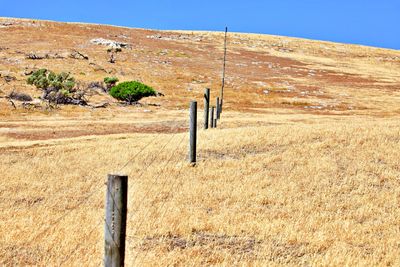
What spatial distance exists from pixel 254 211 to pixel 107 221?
6900 millimetres

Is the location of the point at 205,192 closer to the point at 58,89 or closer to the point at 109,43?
the point at 58,89

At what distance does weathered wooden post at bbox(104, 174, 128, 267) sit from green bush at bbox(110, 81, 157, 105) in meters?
46.2

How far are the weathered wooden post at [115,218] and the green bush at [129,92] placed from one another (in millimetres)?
46212

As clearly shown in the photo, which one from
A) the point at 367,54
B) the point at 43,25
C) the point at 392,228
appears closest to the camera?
the point at 392,228

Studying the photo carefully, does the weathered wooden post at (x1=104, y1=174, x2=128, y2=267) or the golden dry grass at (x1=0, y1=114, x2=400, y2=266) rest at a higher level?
the weathered wooden post at (x1=104, y1=174, x2=128, y2=267)

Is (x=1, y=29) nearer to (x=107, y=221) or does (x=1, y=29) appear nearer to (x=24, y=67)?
(x=24, y=67)

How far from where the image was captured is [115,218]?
6.09m

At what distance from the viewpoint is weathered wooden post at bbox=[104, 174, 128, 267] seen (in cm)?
594

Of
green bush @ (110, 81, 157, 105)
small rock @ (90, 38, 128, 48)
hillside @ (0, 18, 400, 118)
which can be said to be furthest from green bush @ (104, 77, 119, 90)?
small rock @ (90, 38, 128, 48)

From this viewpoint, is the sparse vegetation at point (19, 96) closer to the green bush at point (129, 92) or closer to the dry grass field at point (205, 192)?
the dry grass field at point (205, 192)

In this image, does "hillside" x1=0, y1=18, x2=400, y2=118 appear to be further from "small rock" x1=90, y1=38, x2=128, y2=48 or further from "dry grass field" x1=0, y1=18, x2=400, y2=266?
"dry grass field" x1=0, y1=18, x2=400, y2=266

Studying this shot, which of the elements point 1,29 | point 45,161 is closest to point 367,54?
point 1,29

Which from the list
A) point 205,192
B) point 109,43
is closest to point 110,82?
point 109,43

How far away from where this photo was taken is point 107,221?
6133 millimetres
